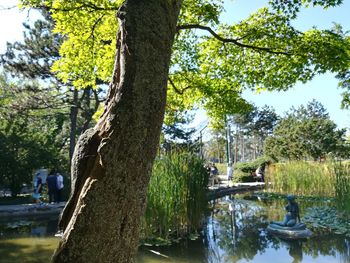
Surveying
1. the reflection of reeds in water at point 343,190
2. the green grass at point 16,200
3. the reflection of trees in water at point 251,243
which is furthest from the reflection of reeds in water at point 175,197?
the green grass at point 16,200

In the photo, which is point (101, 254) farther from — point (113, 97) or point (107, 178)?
point (113, 97)

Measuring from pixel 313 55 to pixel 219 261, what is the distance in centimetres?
410

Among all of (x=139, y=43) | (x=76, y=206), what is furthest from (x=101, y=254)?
(x=139, y=43)

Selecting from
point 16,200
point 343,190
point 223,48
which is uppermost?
point 223,48

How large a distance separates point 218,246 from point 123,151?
6.92 meters

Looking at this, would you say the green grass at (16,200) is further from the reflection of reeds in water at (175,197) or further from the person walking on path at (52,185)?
the reflection of reeds in water at (175,197)

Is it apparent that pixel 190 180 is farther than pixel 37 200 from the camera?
No

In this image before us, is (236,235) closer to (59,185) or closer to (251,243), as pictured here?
(251,243)

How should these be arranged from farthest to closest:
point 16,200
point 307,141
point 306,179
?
point 307,141 < point 306,179 < point 16,200

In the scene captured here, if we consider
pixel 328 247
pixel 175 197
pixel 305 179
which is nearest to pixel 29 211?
pixel 175 197

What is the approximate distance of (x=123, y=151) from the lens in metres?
1.55

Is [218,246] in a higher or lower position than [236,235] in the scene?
lower

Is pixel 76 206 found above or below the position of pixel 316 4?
below

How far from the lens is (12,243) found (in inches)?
322
